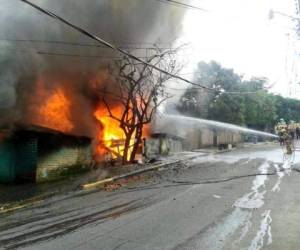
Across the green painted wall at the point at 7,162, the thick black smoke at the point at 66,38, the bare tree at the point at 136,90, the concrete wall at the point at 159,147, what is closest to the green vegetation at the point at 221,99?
the concrete wall at the point at 159,147

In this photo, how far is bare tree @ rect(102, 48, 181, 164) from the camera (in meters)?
19.1

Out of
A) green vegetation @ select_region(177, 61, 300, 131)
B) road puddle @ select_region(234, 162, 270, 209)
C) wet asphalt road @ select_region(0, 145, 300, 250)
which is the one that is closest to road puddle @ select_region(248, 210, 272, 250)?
wet asphalt road @ select_region(0, 145, 300, 250)

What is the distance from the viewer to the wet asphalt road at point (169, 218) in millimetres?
6617

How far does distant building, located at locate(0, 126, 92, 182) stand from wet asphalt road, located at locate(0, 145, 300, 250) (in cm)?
367

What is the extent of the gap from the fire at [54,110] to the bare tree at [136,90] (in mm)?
1958

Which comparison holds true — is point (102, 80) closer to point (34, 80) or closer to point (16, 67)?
point (34, 80)

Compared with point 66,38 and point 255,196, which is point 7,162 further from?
point 255,196

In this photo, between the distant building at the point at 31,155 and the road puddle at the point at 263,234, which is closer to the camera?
the road puddle at the point at 263,234

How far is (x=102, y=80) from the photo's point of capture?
21.2 m

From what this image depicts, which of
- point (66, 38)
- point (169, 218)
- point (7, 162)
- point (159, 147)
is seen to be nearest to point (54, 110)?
point (66, 38)

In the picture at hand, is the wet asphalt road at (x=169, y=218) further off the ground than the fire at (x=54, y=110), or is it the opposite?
the fire at (x=54, y=110)

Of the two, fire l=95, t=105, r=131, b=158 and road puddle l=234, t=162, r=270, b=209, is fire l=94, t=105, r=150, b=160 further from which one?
road puddle l=234, t=162, r=270, b=209

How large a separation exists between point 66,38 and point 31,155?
231 inches

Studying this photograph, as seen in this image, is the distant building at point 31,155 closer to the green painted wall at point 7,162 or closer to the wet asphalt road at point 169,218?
the green painted wall at point 7,162
